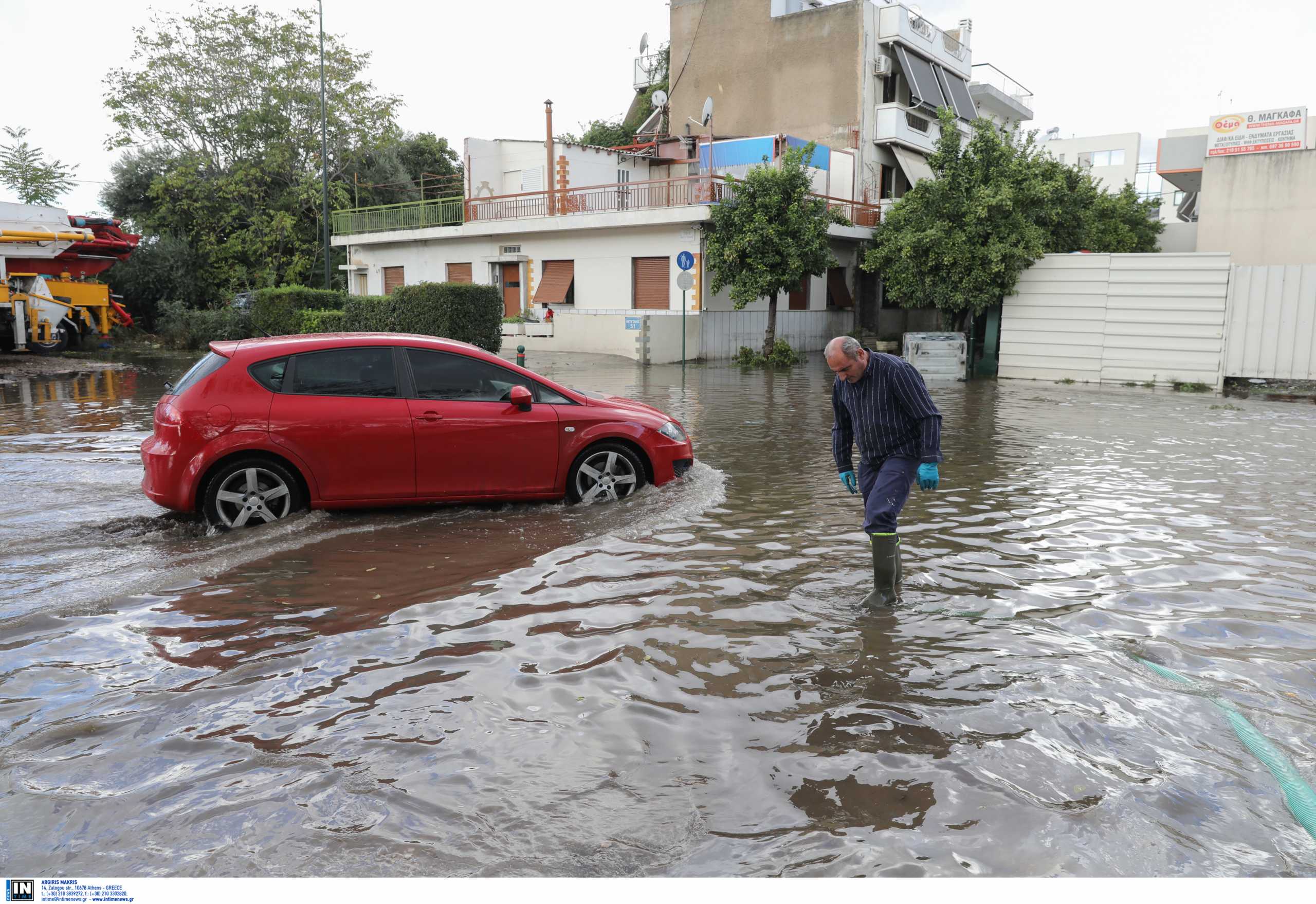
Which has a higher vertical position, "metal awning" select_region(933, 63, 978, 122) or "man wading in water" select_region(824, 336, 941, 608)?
"metal awning" select_region(933, 63, 978, 122)

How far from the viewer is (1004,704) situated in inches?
172

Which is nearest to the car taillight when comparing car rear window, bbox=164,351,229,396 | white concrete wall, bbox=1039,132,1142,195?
car rear window, bbox=164,351,229,396

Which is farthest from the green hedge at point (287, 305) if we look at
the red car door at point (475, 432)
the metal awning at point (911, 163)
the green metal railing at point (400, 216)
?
the metal awning at point (911, 163)

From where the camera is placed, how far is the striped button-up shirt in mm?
5691

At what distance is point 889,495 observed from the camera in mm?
5789

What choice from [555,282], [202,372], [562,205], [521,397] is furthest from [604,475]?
[562,205]

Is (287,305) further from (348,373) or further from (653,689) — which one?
(653,689)

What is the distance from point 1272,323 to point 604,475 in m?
16.8

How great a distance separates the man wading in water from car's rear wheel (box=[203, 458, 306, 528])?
4.18m

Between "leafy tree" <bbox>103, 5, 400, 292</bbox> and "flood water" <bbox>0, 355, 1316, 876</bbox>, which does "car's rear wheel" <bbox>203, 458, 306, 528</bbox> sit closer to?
"flood water" <bbox>0, 355, 1316, 876</bbox>

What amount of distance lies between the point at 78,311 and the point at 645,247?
15794mm

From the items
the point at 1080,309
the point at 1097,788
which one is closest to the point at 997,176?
the point at 1080,309
